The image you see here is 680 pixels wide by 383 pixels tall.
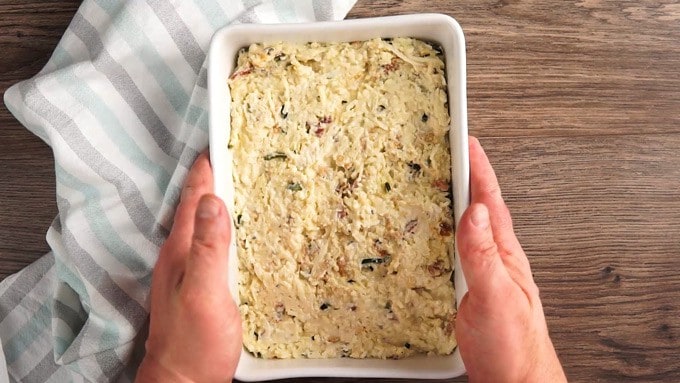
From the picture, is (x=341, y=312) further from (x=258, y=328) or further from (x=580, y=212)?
(x=580, y=212)

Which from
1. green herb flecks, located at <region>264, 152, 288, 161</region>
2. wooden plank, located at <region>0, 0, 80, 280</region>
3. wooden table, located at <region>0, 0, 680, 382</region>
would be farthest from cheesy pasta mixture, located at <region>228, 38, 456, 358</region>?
wooden plank, located at <region>0, 0, 80, 280</region>

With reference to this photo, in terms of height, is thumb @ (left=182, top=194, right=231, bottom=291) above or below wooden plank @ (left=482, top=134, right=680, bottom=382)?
above

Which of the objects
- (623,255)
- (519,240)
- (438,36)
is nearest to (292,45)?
(438,36)

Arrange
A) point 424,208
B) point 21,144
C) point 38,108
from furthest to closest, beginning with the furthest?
point 21,144
point 38,108
point 424,208

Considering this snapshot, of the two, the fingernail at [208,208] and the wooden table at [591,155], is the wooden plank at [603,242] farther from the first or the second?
the fingernail at [208,208]

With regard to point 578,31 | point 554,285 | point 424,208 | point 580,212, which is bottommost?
point 554,285

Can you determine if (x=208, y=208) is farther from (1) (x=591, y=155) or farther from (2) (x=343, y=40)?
(1) (x=591, y=155)

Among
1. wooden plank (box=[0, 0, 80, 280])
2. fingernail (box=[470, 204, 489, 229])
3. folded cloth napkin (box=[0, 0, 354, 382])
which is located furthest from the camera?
wooden plank (box=[0, 0, 80, 280])

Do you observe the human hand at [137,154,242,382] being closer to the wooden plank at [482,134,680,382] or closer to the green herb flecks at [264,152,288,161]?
the green herb flecks at [264,152,288,161]
